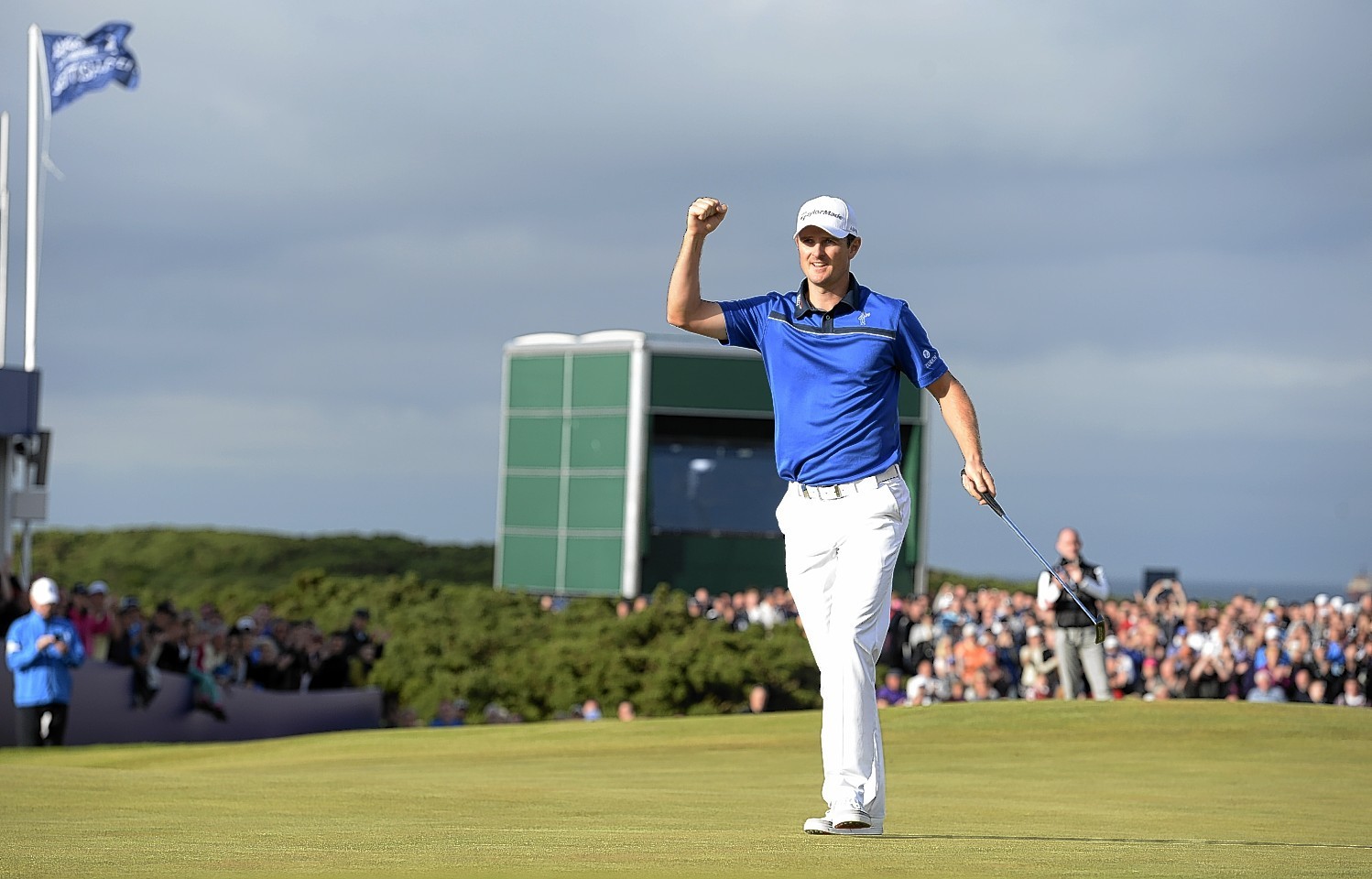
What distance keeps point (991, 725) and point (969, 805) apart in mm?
7733

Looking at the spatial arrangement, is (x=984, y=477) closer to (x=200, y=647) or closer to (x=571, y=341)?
(x=200, y=647)

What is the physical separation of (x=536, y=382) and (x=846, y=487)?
3099cm

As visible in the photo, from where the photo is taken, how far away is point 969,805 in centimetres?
900

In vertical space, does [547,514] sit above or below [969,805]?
above

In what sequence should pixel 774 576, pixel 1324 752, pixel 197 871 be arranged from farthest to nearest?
pixel 774 576, pixel 1324 752, pixel 197 871

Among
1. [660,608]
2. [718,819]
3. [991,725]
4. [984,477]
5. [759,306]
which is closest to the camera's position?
[984,477]

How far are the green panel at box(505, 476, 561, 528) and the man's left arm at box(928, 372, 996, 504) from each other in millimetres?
30355

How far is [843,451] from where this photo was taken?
6465mm

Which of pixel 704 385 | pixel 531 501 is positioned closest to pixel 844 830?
pixel 704 385

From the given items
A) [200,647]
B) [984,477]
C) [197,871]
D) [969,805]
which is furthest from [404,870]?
[200,647]

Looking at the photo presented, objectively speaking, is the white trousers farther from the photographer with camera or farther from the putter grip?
the photographer with camera

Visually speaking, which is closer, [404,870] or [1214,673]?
[404,870]

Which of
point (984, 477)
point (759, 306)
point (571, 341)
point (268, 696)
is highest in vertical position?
point (571, 341)

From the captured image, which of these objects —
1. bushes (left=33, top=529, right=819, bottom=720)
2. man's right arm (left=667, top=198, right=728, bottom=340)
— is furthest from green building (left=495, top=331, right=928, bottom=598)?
man's right arm (left=667, top=198, right=728, bottom=340)
